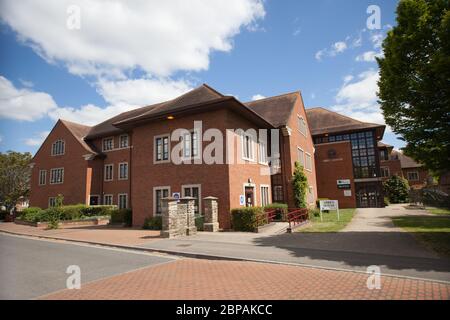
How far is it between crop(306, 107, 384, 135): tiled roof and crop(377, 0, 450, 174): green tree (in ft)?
91.0

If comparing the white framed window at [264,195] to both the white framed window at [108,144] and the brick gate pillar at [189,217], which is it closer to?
the brick gate pillar at [189,217]

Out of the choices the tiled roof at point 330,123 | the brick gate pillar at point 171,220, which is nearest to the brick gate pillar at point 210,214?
the brick gate pillar at point 171,220

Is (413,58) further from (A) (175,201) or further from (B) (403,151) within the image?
(A) (175,201)

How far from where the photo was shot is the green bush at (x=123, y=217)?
67.6 ft

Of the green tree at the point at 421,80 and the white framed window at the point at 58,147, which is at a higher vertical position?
the white framed window at the point at 58,147

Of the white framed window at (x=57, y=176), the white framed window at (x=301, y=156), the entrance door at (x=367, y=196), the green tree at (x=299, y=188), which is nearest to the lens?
the green tree at (x=299, y=188)

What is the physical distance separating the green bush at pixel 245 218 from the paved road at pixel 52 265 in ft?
22.7

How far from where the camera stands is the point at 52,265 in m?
8.49

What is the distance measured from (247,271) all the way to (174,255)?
3.66 metres

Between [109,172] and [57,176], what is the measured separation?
22.8 feet

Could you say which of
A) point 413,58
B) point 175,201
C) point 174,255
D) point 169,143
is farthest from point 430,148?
point 169,143

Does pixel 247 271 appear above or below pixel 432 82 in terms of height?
below
